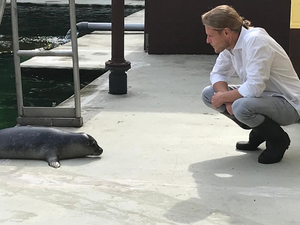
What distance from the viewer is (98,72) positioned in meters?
7.92

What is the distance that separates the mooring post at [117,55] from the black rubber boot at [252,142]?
7.20 feet

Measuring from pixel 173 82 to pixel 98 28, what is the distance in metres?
5.20

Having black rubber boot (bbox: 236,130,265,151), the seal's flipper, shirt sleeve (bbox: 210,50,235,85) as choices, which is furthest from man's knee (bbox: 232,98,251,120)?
Answer: the seal's flipper

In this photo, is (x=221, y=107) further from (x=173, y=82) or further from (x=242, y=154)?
(x=173, y=82)

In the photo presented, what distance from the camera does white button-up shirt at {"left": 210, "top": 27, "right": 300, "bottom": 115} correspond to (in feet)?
11.2

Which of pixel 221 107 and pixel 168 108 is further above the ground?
pixel 221 107

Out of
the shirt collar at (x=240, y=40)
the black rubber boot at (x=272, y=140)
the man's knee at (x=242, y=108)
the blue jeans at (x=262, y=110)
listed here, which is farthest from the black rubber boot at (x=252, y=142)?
the shirt collar at (x=240, y=40)

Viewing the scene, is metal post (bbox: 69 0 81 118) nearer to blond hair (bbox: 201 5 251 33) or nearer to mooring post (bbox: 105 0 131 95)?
Result: mooring post (bbox: 105 0 131 95)

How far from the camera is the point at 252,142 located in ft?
13.0

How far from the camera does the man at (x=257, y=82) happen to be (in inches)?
135

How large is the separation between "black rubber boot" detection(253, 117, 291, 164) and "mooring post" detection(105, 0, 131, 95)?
8.28 feet

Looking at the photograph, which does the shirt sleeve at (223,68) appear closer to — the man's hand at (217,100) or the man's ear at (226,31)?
the man's hand at (217,100)

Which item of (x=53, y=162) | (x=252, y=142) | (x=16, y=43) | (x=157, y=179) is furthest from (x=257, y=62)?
(x=16, y=43)

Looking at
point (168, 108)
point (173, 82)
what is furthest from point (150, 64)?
point (168, 108)
